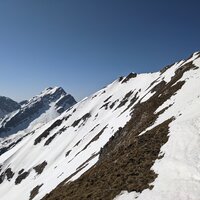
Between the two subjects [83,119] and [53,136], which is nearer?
[83,119]

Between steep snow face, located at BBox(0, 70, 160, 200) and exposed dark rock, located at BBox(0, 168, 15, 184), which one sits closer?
steep snow face, located at BBox(0, 70, 160, 200)

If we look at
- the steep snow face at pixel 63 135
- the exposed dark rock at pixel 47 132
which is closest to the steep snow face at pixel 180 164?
the steep snow face at pixel 63 135

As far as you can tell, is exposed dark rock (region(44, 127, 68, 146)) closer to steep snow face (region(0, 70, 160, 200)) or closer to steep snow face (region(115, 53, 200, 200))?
steep snow face (region(0, 70, 160, 200))

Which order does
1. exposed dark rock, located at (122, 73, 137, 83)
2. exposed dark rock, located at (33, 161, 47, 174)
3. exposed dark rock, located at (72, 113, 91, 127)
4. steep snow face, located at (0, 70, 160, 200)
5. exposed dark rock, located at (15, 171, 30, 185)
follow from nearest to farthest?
1. exposed dark rock, located at (33, 161, 47, 174)
2. steep snow face, located at (0, 70, 160, 200)
3. exposed dark rock, located at (15, 171, 30, 185)
4. exposed dark rock, located at (72, 113, 91, 127)
5. exposed dark rock, located at (122, 73, 137, 83)

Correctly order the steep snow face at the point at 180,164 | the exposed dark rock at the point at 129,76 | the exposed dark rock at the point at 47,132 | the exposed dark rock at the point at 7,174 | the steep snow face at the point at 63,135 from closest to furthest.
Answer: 1. the steep snow face at the point at 180,164
2. the steep snow face at the point at 63,135
3. the exposed dark rock at the point at 7,174
4. the exposed dark rock at the point at 129,76
5. the exposed dark rock at the point at 47,132

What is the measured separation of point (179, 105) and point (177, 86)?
1269 centimetres

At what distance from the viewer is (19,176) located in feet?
390

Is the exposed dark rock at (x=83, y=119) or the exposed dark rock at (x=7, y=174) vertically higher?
the exposed dark rock at (x=83, y=119)

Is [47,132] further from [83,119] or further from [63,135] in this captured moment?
[83,119]

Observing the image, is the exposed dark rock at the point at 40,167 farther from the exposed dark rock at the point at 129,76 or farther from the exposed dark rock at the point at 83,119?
the exposed dark rock at the point at 129,76

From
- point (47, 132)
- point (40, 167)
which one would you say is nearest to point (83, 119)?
point (47, 132)

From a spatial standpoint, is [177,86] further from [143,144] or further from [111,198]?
[111,198]

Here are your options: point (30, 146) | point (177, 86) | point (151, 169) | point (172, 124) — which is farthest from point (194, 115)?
point (30, 146)

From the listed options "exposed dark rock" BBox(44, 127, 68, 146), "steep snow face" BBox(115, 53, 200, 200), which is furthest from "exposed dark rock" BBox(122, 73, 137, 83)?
"steep snow face" BBox(115, 53, 200, 200)
